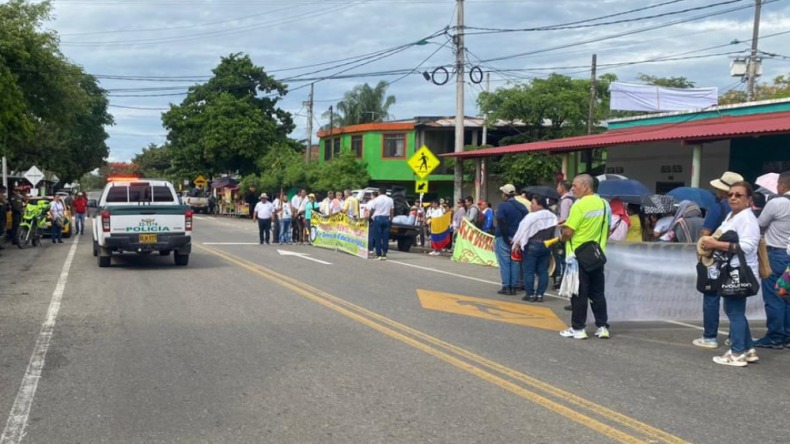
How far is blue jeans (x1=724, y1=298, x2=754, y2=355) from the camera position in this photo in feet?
24.6

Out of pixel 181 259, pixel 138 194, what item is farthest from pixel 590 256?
pixel 138 194

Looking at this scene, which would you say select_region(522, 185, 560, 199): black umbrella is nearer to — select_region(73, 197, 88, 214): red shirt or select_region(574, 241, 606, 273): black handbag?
select_region(574, 241, 606, 273): black handbag

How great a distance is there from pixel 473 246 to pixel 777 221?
1035cm

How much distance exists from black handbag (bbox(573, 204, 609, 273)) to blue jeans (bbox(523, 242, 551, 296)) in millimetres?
2888

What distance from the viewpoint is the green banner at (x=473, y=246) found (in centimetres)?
1762

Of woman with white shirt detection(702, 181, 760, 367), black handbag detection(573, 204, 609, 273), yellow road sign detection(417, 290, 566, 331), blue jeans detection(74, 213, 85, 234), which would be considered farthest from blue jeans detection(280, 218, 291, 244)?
woman with white shirt detection(702, 181, 760, 367)

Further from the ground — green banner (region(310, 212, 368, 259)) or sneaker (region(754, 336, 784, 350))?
green banner (region(310, 212, 368, 259))

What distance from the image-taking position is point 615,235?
11.4m

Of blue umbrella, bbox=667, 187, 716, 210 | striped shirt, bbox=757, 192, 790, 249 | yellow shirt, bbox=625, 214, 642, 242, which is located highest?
blue umbrella, bbox=667, 187, 716, 210

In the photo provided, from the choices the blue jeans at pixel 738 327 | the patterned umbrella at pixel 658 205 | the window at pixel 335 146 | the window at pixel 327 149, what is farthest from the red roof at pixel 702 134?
the window at pixel 327 149

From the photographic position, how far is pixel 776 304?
8289mm

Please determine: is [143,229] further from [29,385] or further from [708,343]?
[708,343]

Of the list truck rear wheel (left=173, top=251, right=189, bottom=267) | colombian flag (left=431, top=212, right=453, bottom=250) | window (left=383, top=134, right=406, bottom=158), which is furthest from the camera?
window (left=383, top=134, right=406, bottom=158)

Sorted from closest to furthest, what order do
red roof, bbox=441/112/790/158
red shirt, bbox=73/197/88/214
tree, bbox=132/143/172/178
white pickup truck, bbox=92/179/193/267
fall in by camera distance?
1. white pickup truck, bbox=92/179/193/267
2. red roof, bbox=441/112/790/158
3. red shirt, bbox=73/197/88/214
4. tree, bbox=132/143/172/178
